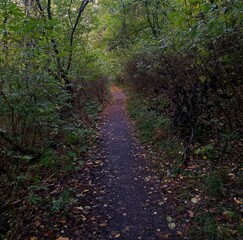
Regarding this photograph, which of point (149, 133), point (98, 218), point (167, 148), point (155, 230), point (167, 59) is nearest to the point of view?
point (155, 230)

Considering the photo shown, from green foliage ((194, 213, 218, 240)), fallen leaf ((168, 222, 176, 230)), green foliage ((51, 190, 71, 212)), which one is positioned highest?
green foliage ((51, 190, 71, 212))

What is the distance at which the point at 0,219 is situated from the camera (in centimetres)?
332

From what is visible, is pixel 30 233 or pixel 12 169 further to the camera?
pixel 12 169

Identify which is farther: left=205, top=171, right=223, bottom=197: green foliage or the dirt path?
left=205, top=171, right=223, bottom=197: green foliage

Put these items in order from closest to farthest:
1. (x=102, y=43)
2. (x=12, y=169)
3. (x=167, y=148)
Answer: (x=12, y=169) → (x=167, y=148) → (x=102, y=43)

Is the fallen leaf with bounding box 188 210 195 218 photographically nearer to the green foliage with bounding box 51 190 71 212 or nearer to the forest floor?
the forest floor

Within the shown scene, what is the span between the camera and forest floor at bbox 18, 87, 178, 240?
3186mm

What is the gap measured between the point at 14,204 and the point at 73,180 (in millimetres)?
1238

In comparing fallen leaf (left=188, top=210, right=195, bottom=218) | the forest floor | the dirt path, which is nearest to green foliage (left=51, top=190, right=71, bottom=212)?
the forest floor

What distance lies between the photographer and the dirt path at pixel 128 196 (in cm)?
318

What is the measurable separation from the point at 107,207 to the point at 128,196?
460 millimetres

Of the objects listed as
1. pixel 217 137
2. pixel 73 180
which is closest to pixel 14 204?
pixel 73 180

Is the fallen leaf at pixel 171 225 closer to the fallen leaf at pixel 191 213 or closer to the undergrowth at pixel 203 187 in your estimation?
the undergrowth at pixel 203 187

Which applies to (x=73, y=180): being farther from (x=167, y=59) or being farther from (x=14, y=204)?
(x=167, y=59)
